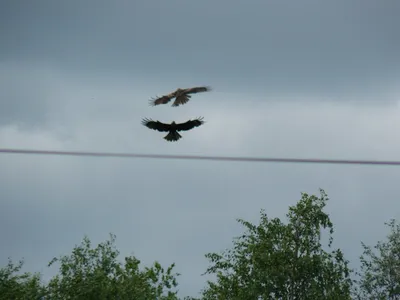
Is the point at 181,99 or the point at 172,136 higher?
the point at 181,99

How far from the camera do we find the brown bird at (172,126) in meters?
21.5

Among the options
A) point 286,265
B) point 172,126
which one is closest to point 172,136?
point 172,126

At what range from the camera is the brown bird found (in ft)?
70.4

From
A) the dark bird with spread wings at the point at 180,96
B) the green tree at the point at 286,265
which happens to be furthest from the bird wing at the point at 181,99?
the green tree at the point at 286,265

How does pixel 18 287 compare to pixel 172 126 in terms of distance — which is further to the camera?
pixel 18 287

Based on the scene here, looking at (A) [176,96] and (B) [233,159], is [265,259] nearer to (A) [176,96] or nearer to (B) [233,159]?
(A) [176,96]

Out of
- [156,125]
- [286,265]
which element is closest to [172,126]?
[156,125]

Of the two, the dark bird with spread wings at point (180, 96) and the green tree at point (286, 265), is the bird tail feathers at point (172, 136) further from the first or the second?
the green tree at point (286, 265)

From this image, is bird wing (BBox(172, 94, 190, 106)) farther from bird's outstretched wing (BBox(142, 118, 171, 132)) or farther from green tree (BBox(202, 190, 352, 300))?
green tree (BBox(202, 190, 352, 300))

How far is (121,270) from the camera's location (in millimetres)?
43406

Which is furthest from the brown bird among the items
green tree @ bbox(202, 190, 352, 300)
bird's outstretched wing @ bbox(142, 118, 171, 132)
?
green tree @ bbox(202, 190, 352, 300)

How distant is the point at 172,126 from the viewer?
72.1 ft

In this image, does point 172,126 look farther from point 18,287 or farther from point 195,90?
point 18,287

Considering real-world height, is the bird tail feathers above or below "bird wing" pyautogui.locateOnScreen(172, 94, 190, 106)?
below
